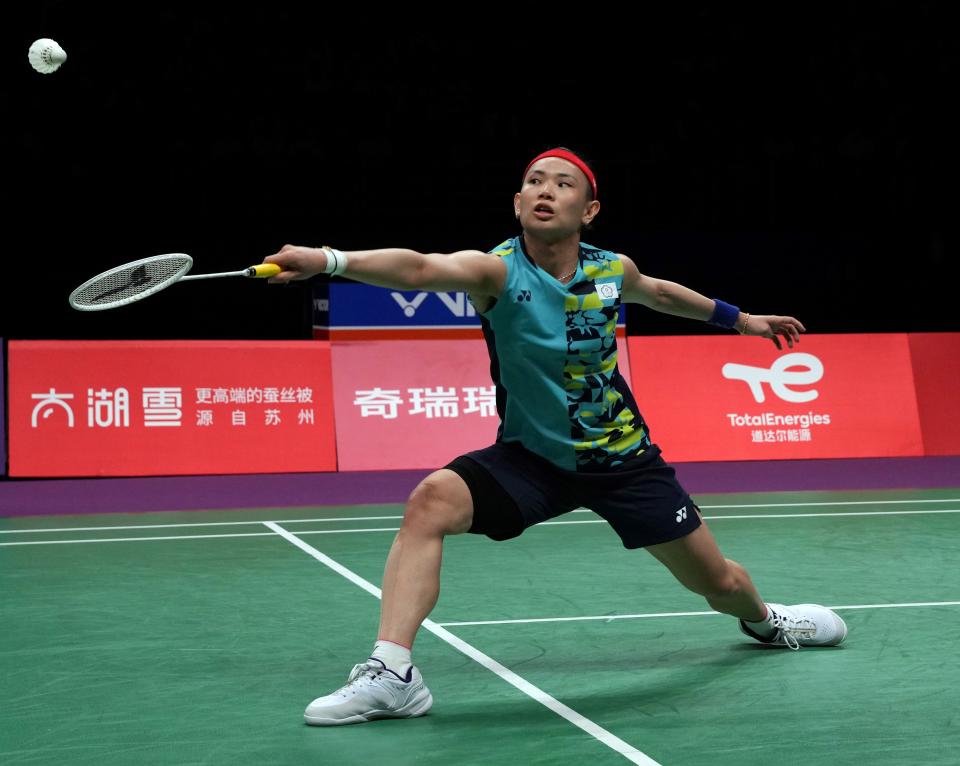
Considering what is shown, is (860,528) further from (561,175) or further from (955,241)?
(955,241)

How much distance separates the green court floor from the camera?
3375 millimetres

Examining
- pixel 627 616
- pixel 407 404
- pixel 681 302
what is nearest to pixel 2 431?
pixel 407 404

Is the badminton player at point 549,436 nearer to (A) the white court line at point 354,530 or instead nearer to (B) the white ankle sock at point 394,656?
(B) the white ankle sock at point 394,656

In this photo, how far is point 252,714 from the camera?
12.0 feet

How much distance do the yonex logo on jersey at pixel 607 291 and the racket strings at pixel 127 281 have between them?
1.15 m

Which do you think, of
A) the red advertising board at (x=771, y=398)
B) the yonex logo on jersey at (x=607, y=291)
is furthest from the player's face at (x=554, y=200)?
the red advertising board at (x=771, y=398)

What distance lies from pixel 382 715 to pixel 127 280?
141 centimetres

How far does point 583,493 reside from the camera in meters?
4.00

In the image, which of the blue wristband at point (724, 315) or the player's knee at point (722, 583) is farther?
the blue wristband at point (724, 315)

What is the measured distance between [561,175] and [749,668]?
60.1 inches

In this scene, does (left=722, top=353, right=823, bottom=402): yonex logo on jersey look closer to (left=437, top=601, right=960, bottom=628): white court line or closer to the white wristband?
(left=437, top=601, right=960, bottom=628): white court line

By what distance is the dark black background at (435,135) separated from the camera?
1211cm

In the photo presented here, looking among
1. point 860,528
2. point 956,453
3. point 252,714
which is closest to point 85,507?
point 860,528

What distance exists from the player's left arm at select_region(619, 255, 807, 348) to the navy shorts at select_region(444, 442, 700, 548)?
53cm
